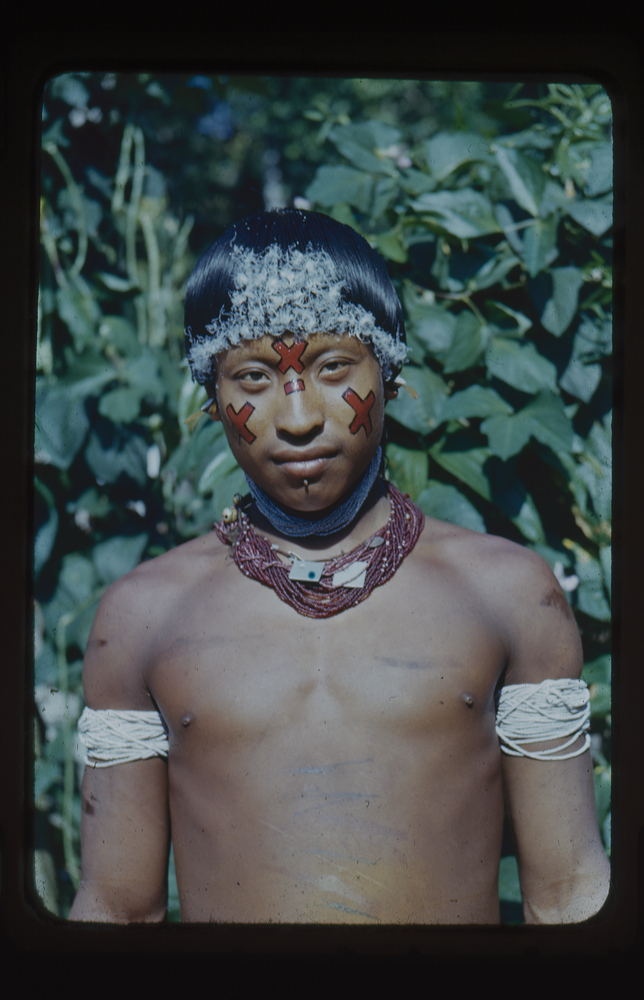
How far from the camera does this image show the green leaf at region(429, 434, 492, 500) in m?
1.95

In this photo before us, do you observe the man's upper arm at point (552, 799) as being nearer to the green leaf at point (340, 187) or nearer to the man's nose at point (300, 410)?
the man's nose at point (300, 410)

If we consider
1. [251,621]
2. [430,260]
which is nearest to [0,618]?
[251,621]

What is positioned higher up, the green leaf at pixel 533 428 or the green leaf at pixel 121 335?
the green leaf at pixel 121 335

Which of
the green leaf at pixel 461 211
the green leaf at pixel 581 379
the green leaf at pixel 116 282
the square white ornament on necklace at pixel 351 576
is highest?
the green leaf at pixel 461 211

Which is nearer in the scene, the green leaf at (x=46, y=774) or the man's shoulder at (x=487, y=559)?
the man's shoulder at (x=487, y=559)

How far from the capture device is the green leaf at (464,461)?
195 centimetres

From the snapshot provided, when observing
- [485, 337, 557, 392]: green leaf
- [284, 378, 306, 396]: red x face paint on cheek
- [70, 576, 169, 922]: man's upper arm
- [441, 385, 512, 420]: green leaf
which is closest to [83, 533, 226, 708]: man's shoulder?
[70, 576, 169, 922]: man's upper arm

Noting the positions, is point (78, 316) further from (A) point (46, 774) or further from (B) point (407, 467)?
(A) point (46, 774)

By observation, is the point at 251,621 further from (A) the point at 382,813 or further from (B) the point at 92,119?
(B) the point at 92,119

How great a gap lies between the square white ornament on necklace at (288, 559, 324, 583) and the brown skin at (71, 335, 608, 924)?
0.19 feet

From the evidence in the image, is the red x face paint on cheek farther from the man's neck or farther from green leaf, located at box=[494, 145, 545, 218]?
green leaf, located at box=[494, 145, 545, 218]

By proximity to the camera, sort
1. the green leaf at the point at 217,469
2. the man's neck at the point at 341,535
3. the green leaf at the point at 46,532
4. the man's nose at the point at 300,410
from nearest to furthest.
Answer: the man's nose at the point at 300,410 → the man's neck at the point at 341,535 → the green leaf at the point at 46,532 → the green leaf at the point at 217,469

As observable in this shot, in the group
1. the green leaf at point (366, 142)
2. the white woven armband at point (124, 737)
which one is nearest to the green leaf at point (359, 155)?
the green leaf at point (366, 142)

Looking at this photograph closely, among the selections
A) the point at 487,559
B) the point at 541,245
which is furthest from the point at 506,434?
the point at 541,245
